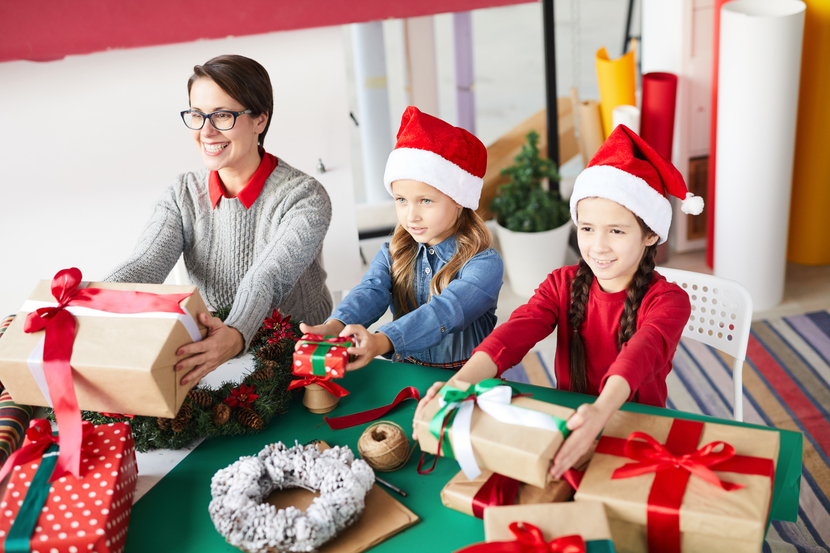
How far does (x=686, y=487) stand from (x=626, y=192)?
58 cm

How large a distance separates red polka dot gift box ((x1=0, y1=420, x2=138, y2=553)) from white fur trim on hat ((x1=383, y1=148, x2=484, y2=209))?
2.64 ft

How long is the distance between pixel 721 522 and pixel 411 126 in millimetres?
1063

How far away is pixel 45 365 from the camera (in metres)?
1.22

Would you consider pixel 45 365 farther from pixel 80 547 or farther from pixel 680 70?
pixel 680 70

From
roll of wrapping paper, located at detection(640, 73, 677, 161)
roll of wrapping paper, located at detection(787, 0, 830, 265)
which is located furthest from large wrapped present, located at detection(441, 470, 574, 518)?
roll of wrapping paper, located at detection(787, 0, 830, 265)

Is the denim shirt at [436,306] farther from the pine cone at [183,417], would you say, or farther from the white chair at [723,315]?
the white chair at [723,315]

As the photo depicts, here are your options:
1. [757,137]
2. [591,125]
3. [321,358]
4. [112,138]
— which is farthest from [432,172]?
[591,125]

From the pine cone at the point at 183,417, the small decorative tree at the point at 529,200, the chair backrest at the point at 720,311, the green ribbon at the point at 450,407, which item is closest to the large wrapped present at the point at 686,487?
the green ribbon at the point at 450,407

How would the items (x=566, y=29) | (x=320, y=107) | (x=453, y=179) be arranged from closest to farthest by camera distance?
(x=453, y=179) < (x=320, y=107) < (x=566, y=29)

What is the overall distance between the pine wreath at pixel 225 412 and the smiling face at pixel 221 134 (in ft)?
1.94

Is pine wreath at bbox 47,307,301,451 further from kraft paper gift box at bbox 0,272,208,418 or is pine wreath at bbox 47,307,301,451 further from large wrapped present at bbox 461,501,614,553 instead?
large wrapped present at bbox 461,501,614,553

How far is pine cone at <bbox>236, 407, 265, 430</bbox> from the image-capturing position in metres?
1.40

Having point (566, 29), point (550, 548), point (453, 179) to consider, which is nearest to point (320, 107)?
point (453, 179)

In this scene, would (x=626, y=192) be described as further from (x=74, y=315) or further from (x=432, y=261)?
(x=74, y=315)
